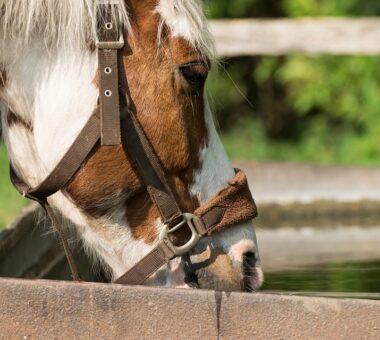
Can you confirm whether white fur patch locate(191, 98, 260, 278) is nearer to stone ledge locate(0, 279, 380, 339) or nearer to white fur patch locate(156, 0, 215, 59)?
white fur patch locate(156, 0, 215, 59)

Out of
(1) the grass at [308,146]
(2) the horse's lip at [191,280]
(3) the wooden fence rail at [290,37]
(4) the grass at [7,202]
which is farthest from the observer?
(1) the grass at [308,146]

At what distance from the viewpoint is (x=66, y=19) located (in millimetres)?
3346

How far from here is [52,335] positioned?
2900 mm

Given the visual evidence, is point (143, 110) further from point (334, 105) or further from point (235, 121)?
point (235, 121)

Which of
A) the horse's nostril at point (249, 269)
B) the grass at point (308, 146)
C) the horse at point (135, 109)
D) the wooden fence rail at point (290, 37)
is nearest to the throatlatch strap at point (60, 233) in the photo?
the horse at point (135, 109)

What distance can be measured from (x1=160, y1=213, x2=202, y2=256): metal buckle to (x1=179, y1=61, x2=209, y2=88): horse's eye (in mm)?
411

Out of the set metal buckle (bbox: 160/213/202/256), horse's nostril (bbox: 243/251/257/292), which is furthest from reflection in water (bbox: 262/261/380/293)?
metal buckle (bbox: 160/213/202/256)

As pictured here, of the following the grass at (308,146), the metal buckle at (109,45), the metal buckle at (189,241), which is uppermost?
the metal buckle at (109,45)

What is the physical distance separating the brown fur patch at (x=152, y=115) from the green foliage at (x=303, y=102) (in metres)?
5.91

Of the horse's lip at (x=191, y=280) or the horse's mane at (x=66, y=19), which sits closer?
the horse's mane at (x=66, y=19)

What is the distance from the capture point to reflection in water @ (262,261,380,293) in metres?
4.44

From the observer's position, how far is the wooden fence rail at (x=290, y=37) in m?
8.08

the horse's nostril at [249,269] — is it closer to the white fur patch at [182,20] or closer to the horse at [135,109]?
the horse at [135,109]

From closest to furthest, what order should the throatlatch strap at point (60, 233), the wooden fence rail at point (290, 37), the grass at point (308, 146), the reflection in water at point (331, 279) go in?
the throatlatch strap at point (60, 233), the reflection in water at point (331, 279), the wooden fence rail at point (290, 37), the grass at point (308, 146)
